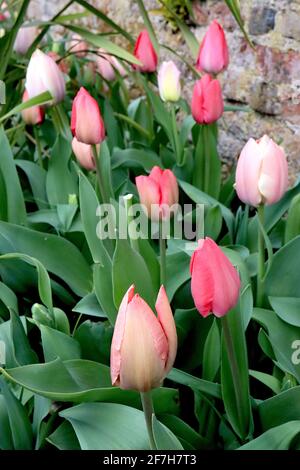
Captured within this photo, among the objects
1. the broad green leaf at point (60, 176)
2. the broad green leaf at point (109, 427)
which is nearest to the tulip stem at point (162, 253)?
the broad green leaf at point (109, 427)

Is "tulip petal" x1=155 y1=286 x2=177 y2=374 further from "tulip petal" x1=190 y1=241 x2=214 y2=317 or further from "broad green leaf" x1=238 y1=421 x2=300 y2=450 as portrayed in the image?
"broad green leaf" x1=238 y1=421 x2=300 y2=450

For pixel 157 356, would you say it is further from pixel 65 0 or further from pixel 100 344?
pixel 65 0

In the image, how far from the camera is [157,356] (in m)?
0.67

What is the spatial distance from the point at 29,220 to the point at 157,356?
83cm

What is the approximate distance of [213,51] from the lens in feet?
4.86

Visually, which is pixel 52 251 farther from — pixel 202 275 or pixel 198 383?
pixel 202 275

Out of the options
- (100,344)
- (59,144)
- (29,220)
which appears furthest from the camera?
(59,144)

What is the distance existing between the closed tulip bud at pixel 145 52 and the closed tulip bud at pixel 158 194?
26.6 inches

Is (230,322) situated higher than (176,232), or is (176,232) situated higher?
(230,322)

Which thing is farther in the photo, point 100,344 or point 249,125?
point 249,125

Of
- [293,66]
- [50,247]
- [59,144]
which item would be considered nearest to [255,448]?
[50,247]

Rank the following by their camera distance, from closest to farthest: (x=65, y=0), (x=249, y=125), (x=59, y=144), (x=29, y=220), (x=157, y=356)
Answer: (x=157, y=356) < (x=29, y=220) < (x=59, y=144) < (x=249, y=125) < (x=65, y=0)

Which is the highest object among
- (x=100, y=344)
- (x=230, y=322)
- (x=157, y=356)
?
(x=157, y=356)

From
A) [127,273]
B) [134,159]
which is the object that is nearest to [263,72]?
[134,159]
